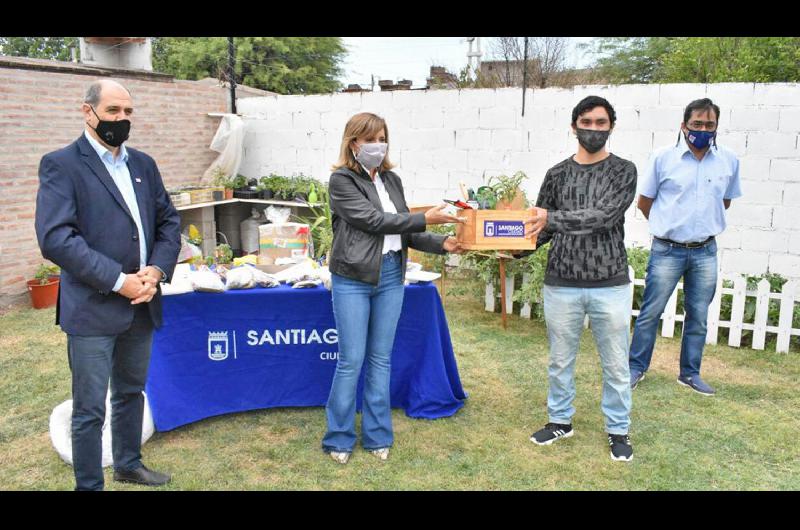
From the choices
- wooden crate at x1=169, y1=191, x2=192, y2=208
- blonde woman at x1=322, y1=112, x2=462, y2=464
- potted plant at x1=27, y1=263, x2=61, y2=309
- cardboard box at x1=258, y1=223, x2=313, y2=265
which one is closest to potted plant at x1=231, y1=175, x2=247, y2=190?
wooden crate at x1=169, y1=191, x2=192, y2=208

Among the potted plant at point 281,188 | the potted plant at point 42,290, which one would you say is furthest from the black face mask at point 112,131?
the potted plant at point 281,188

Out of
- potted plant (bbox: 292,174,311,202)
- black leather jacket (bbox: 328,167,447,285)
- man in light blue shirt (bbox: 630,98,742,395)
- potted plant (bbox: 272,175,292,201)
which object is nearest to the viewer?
black leather jacket (bbox: 328,167,447,285)

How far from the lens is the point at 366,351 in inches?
134

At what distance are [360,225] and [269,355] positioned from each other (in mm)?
1206

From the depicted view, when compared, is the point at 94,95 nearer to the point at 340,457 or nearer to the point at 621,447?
the point at 340,457

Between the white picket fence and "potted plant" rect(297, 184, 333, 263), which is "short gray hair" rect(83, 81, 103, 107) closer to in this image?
"potted plant" rect(297, 184, 333, 263)

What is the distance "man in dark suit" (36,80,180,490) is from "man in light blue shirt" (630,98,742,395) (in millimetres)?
3050

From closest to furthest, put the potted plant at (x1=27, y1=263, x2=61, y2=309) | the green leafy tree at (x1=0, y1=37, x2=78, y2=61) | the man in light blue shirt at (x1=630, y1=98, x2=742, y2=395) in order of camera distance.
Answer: the man in light blue shirt at (x1=630, y1=98, x2=742, y2=395) < the potted plant at (x1=27, y1=263, x2=61, y2=309) < the green leafy tree at (x1=0, y1=37, x2=78, y2=61)

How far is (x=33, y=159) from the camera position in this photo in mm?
6633

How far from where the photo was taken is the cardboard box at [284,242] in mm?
4695

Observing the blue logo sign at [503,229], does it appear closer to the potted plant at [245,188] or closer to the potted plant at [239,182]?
the potted plant at [245,188]

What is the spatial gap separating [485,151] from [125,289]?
5633mm

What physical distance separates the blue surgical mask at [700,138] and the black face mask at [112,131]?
324cm

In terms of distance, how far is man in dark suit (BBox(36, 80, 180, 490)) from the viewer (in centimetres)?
252
